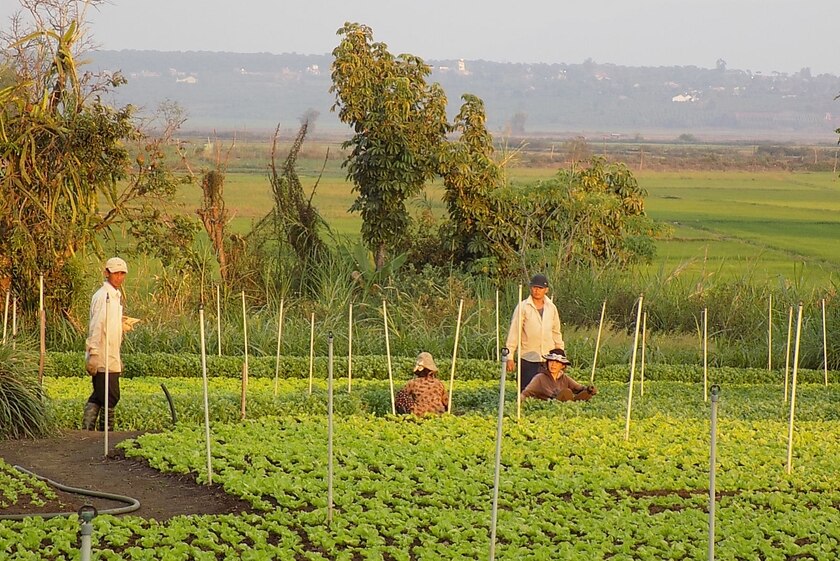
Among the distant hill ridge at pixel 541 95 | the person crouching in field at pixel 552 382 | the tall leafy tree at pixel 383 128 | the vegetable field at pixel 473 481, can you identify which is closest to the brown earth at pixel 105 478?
the vegetable field at pixel 473 481

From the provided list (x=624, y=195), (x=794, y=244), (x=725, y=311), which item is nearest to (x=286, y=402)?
(x=725, y=311)

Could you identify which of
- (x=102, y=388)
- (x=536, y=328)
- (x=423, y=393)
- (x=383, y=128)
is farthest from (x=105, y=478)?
(x=383, y=128)

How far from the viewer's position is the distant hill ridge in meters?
160

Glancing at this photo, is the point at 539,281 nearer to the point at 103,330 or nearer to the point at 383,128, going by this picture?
the point at 103,330

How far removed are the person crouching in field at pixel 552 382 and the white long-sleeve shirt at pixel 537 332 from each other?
185 mm

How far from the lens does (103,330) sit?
1180cm

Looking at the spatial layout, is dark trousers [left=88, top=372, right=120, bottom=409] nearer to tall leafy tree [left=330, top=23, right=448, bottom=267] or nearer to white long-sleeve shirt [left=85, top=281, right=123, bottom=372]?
white long-sleeve shirt [left=85, top=281, right=123, bottom=372]

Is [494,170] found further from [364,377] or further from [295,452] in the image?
[295,452]

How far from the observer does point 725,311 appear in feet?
67.6

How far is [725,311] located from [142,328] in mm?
9553

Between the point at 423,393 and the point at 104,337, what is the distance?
322cm

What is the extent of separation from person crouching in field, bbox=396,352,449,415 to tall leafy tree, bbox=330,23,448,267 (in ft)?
34.4

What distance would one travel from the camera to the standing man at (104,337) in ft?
38.0

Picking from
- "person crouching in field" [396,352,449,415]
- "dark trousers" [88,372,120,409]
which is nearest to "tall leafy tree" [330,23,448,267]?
"person crouching in field" [396,352,449,415]
